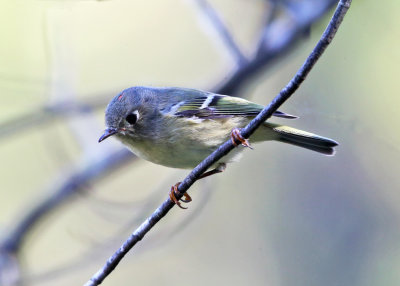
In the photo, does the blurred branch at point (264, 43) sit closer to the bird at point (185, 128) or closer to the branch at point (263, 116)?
the bird at point (185, 128)

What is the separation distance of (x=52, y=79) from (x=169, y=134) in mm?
1854

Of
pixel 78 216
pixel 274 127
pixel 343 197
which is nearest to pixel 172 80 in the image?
pixel 78 216

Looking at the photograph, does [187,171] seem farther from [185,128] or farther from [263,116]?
[263,116]

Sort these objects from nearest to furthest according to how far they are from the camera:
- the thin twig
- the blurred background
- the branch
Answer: the branch → the thin twig → the blurred background

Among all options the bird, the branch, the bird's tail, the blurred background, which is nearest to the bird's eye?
the bird

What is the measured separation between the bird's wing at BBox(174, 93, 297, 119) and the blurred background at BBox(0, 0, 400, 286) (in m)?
0.95

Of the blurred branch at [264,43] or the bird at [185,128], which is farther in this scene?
the blurred branch at [264,43]

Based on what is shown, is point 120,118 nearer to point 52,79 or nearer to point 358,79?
point 52,79

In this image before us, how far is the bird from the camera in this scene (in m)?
2.78

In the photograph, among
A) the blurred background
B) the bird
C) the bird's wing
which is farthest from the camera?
the blurred background

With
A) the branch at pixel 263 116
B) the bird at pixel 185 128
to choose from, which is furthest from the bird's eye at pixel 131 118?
the branch at pixel 263 116

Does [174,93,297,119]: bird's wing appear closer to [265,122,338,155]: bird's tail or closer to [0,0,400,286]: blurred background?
[265,122,338,155]: bird's tail

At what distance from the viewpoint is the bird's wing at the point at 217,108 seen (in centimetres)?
288

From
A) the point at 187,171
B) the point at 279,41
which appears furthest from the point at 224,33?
the point at 187,171
